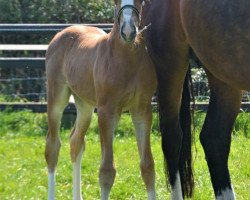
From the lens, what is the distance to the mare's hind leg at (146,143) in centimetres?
473

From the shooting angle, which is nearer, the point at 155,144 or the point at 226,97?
the point at 226,97

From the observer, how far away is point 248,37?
3953 millimetres

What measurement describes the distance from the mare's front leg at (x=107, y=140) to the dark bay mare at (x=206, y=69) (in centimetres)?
44

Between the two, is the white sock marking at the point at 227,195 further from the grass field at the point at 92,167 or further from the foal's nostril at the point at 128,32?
the foal's nostril at the point at 128,32

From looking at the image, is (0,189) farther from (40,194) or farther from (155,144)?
(155,144)

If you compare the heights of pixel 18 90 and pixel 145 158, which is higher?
pixel 145 158

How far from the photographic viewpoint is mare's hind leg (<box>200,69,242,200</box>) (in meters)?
4.59

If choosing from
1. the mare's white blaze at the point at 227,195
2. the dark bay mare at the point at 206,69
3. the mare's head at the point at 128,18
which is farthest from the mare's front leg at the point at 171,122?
the mare's head at the point at 128,18

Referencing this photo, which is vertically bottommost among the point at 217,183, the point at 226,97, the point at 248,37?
the point at 217,183

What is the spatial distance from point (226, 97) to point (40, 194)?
1.91 m

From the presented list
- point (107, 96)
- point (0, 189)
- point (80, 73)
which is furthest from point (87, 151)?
point (107, 96)

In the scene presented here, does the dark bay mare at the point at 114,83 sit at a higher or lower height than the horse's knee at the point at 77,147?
higher

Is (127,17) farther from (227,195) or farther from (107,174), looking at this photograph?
(227,195)

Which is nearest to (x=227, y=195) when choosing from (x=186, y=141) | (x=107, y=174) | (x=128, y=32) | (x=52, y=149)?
(x=186, y=141)
